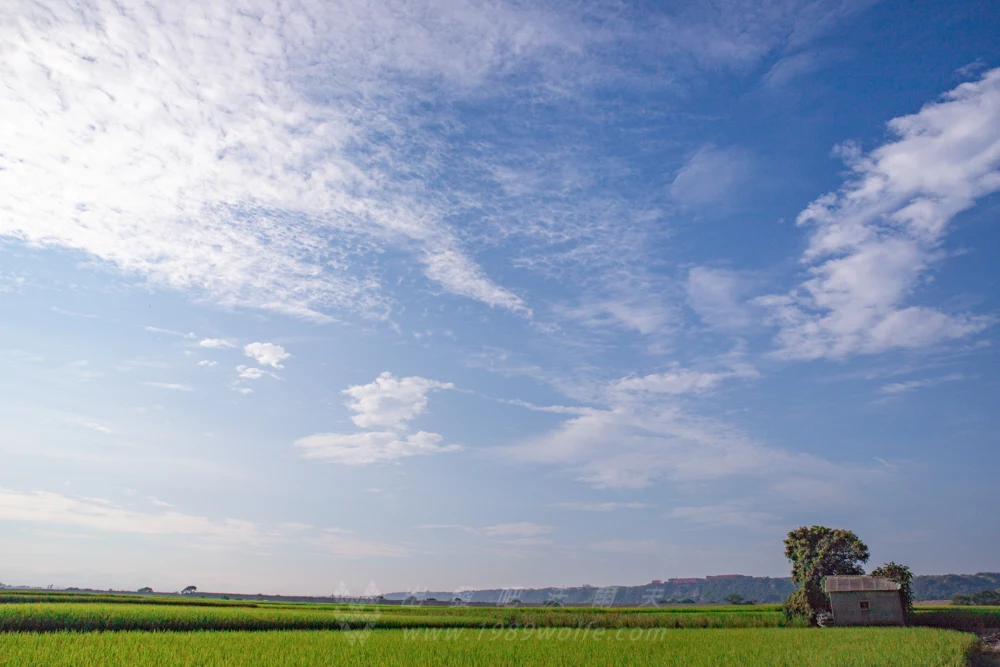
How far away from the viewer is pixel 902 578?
38.0m

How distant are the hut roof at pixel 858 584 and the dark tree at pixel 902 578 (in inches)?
22.2

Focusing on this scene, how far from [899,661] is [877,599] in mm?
23874

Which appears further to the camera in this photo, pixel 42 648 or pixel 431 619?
pixel 431 619

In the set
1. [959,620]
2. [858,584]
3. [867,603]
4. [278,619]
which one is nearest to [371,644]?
[278,619]

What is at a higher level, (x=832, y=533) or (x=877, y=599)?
(x=832, y=533)

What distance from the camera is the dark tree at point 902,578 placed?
37.5m

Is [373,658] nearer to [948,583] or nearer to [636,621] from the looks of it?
[636,621]

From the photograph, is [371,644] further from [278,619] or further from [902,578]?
[902,578]

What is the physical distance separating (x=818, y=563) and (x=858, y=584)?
9.47 feet

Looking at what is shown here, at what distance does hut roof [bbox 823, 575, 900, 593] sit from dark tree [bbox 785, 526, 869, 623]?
1.24m

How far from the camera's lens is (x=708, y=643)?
23203 mm

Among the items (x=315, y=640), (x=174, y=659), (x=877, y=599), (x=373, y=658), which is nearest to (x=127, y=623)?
(x=315, y=640)

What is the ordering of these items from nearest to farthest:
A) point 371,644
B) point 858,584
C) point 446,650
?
point 446,650
point 371,644
point 858,584

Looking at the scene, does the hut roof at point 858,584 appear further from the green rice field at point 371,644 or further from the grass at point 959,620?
the green rice field at point 371,644
